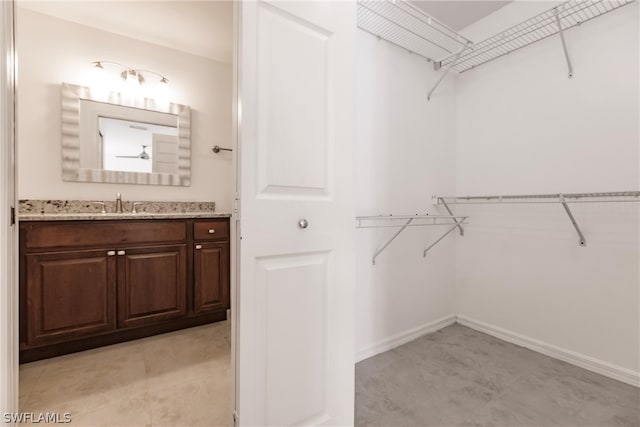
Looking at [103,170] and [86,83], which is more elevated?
[86,83]

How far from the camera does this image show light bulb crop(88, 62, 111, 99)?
224cm

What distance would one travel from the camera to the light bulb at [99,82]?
7.34 feet

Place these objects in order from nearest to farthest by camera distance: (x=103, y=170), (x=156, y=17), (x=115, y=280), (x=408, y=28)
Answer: (x=408, y=28), (x=115, y=280), (x=156, y=17), (x=103, y=170)

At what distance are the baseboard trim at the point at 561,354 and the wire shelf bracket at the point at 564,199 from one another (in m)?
0.67

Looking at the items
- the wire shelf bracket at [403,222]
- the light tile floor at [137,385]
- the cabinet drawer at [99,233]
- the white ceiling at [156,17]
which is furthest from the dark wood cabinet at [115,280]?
the white ceiling at [156,17]

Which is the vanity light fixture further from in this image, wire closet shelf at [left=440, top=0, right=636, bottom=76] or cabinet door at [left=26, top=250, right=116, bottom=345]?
wire closet shelf at [left=440, top=0, right=636, bottom=76]

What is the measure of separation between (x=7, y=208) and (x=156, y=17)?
78.8 inches

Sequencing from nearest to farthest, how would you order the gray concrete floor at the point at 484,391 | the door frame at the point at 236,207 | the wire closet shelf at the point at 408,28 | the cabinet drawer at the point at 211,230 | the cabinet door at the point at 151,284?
the door frame at the point at 236,207
the gray concrete floor at the point at 484,391
the wire closet shelf at the point at 408,28
the cabinet door at the point at 151,284
the cabinet drawer at the point at 211,230

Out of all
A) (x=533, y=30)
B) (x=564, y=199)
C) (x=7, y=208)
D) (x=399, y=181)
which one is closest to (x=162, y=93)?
(x=7, y=208)

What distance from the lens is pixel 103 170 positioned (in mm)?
2266

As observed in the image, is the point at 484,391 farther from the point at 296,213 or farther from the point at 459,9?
the point at 459,9

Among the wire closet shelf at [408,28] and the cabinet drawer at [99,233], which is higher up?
the wire closet shelf at [408,28]

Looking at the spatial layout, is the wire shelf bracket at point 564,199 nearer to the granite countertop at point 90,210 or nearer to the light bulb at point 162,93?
the granite countertop at point 90,210

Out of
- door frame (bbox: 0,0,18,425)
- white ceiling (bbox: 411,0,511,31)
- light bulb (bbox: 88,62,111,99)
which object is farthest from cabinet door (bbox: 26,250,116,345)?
white ceiling (bbox: 411,0,511,31)
